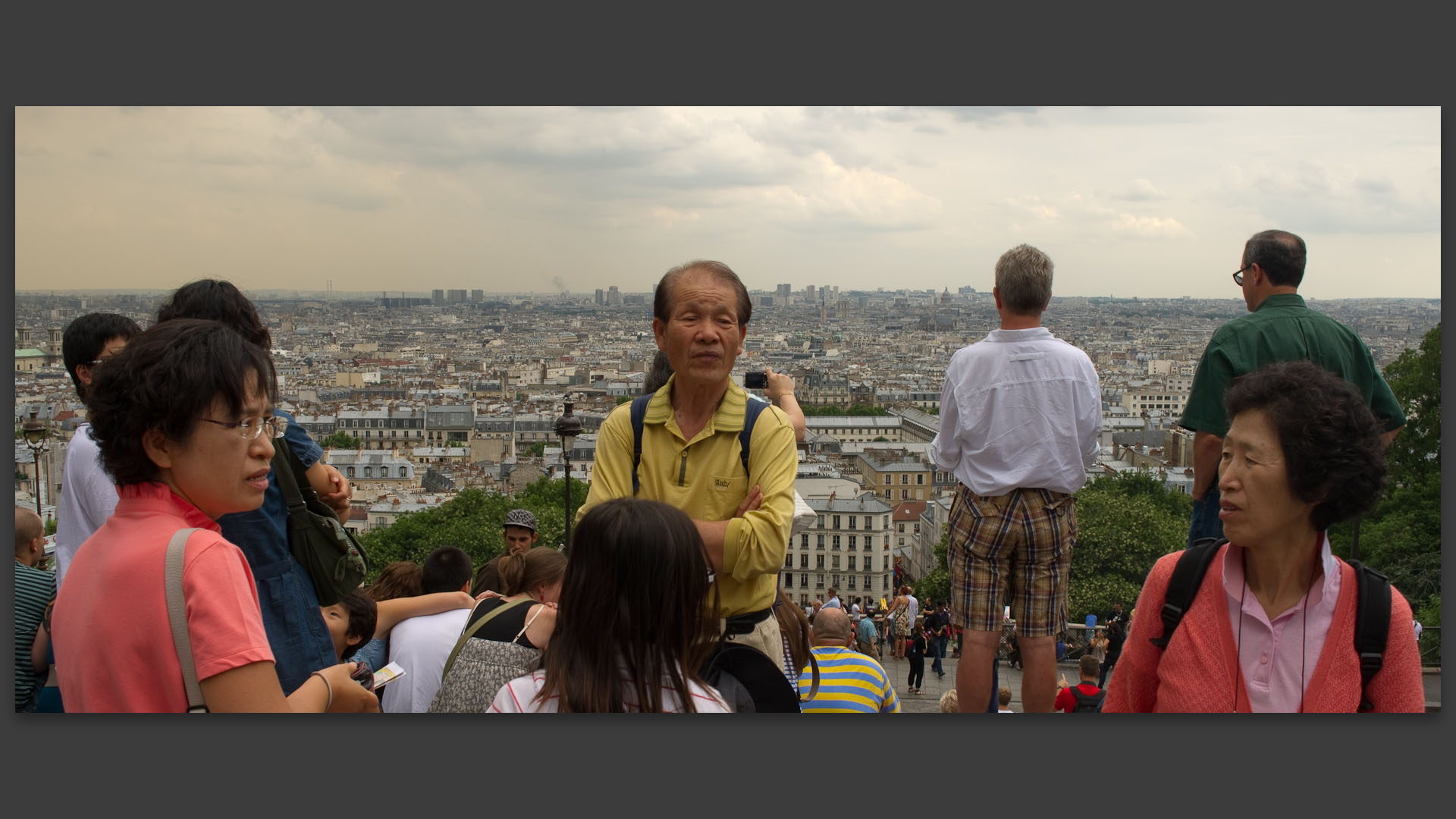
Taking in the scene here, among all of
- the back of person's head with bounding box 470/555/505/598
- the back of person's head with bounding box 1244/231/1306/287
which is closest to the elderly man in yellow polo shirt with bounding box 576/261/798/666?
the back of person's head with bounding box 470/555/505/598

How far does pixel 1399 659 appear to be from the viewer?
5.45 feet

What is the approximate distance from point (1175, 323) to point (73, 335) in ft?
16.5

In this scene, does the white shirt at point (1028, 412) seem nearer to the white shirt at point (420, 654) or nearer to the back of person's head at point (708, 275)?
the back of person's head at point (708, 275)

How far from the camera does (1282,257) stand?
104 inches

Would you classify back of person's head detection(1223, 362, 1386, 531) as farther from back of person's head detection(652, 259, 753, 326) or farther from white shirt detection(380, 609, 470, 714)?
white shirt detection(380, 609, 470, 714)

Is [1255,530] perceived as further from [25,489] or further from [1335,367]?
[25,489]

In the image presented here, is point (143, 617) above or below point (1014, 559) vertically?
above

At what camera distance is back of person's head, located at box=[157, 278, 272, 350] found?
2.23 metres

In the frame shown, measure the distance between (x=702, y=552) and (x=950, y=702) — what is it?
1.46 meters

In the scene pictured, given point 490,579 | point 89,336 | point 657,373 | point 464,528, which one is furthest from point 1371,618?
point 464,528

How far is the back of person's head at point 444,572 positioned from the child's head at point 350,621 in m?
0.48

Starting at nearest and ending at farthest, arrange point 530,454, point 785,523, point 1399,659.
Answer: point 1399,659 → point 785,523 → point 530,454

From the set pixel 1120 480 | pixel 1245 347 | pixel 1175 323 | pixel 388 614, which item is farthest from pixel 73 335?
pixel 1120 480

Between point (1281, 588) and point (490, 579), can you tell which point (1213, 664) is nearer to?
point (1281, 588)
